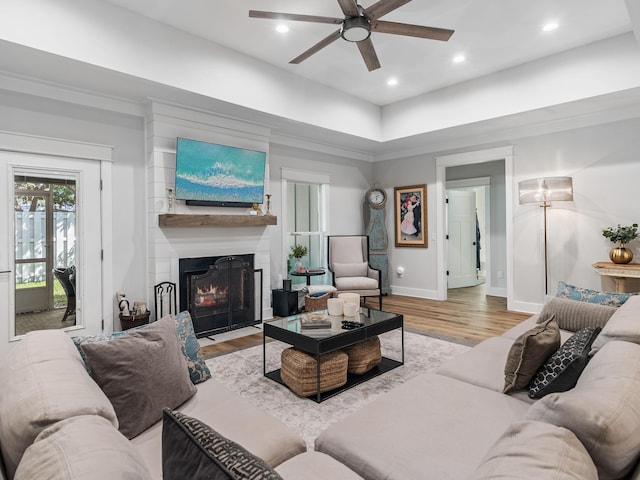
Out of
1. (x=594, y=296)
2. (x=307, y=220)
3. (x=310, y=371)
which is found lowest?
(x=310, y=371)

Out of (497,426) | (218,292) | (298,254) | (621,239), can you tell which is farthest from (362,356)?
(621,239)

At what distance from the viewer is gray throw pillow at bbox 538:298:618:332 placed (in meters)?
2.52

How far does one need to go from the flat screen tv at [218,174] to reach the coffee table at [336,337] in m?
2.01

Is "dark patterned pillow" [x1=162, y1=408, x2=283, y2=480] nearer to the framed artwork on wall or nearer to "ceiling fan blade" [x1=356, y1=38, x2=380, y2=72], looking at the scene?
"ceiling fan blade" [x1=356, y1=38, x2=380, y2=72]

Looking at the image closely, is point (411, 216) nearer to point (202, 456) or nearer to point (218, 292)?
point (218, 292)

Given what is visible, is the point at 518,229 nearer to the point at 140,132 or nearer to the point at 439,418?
the point at 439,418

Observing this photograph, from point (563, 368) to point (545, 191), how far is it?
372cm

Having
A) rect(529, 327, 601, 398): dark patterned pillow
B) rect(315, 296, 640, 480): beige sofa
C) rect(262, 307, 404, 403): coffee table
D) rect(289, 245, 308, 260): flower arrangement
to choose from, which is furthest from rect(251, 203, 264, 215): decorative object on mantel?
rect(529, 327, 601, 398): dark patterned pillow

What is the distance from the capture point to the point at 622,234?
431cm

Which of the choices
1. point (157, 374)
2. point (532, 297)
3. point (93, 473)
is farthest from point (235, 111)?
point (532, 297)

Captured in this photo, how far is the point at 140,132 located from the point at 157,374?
339cm

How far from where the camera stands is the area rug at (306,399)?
245 cm

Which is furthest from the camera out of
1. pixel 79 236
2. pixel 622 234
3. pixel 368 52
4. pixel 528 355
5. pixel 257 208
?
pixel 257 208

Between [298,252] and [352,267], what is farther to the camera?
[352,267]
